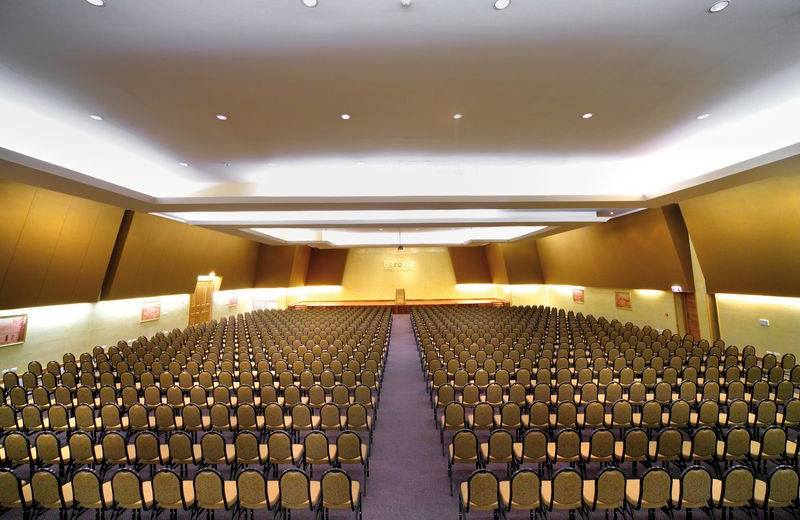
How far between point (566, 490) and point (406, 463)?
2.83 metres

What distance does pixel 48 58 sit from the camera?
4.57 meters

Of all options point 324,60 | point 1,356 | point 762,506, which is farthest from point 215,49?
point 1,356

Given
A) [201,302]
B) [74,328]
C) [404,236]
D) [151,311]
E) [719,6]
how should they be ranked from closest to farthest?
1. [719,6]
2. [74,328]
3. [151,311]
4. [201,302]
5. [404,236]

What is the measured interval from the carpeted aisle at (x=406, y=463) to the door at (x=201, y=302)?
48.6 feet

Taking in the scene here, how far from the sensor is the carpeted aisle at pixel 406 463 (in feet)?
15.3

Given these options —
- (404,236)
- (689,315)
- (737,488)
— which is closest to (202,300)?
(404,236)

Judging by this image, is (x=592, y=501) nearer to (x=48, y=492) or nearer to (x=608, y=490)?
(x=608, y=490)

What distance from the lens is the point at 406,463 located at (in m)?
5.85

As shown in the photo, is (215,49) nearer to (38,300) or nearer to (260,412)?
(260,412)

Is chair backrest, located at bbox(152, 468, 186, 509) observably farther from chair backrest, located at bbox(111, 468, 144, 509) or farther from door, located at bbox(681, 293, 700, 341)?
door, located at bbox(681, 293, 700, 341)

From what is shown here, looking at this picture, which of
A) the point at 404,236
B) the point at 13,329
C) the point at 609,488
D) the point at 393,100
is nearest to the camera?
the point at 609,488

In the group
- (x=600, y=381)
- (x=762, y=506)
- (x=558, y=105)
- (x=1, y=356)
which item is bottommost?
(x=1, y=356)

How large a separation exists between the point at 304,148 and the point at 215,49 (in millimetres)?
3613

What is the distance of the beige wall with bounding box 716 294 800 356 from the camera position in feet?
33.8
